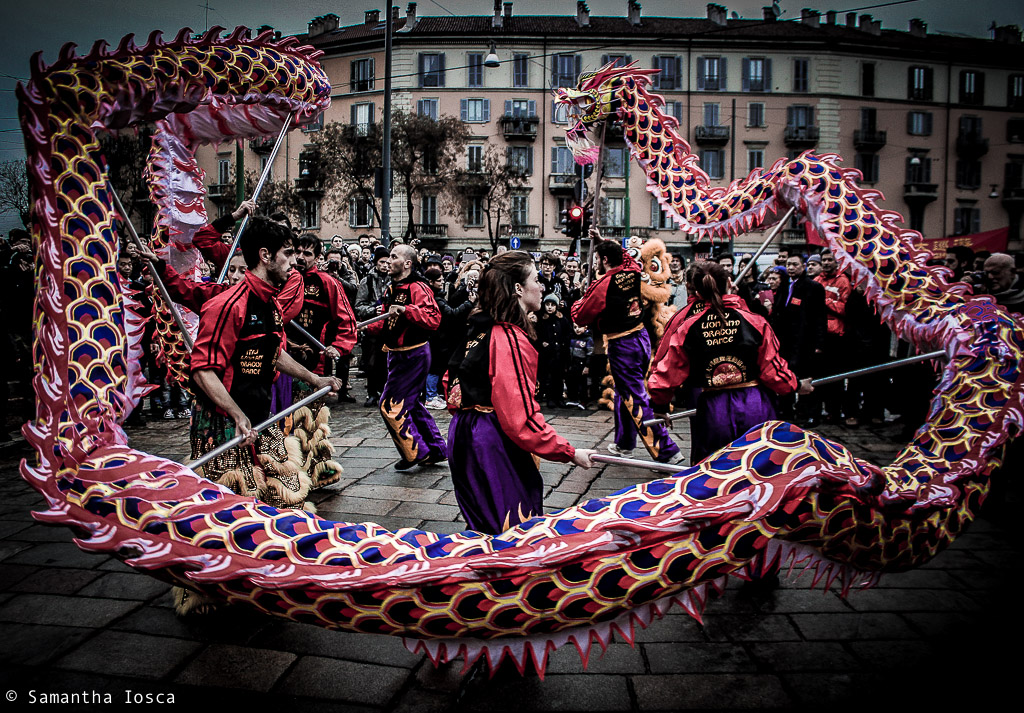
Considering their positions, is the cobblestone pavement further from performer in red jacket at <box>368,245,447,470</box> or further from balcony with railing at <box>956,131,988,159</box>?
→ balcony with railing at <box>956,131,988,159</box>

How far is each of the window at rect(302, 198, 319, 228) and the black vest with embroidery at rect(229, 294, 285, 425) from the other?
29569mm

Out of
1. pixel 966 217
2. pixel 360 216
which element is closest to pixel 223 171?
pixel 360 216

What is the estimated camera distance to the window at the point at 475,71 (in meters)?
37.7

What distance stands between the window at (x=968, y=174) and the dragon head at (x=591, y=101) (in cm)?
4267

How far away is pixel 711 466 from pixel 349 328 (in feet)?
13.3

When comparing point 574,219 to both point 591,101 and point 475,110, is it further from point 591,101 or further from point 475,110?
point 475,110

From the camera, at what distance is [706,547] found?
7.44ft

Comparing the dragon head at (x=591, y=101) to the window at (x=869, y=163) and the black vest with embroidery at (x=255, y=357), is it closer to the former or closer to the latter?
the black vest with embroidery at (x=255, y=357)

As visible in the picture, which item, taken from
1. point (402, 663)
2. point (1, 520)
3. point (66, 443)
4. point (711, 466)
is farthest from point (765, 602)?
point (1, 520)

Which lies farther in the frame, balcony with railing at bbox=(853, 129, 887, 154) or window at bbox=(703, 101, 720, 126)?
window at bbox=(703, 101, 720, 126)

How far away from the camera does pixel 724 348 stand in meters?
4.11

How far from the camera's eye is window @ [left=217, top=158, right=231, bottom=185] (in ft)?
113

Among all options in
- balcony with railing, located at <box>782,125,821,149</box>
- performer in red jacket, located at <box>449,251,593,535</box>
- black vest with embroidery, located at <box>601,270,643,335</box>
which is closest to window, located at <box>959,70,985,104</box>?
balcony with railing, located at <box>782,125,821,149</box>

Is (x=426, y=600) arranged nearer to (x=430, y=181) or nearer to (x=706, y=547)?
(x=706, y=547)
